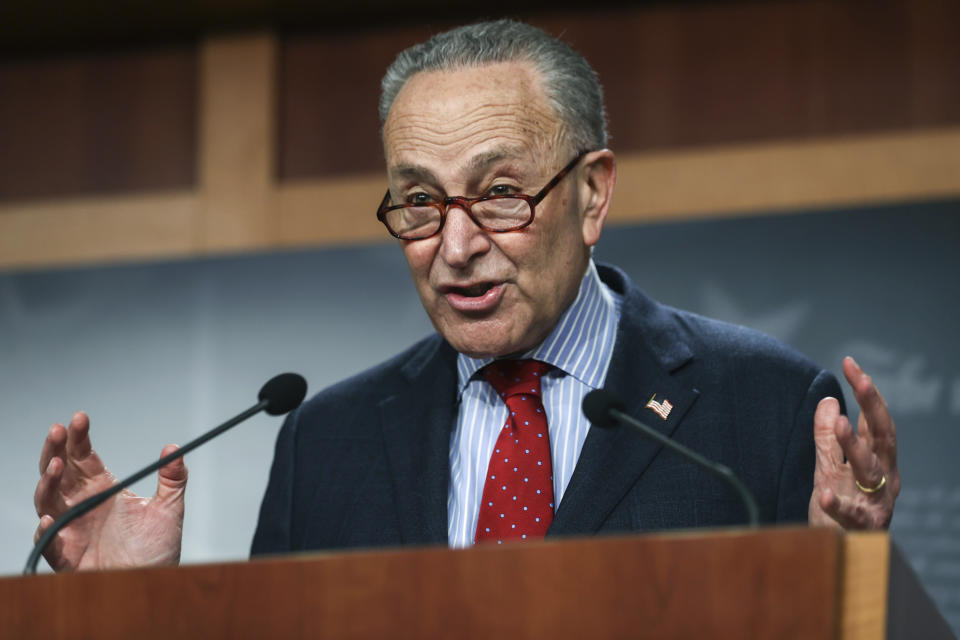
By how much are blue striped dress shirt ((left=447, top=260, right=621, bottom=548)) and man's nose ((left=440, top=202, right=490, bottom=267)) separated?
22 cm

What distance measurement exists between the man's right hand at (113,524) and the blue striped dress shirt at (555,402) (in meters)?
0.45

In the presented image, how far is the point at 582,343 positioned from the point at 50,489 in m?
0.90

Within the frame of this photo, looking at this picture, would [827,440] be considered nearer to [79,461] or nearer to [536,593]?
[536,593]

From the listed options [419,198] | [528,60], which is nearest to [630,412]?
[419,198]

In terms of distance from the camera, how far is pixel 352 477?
88.7 inches

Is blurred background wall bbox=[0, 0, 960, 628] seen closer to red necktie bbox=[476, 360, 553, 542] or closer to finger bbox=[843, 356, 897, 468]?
red necktie bbox=[476, 360, 553, 542]

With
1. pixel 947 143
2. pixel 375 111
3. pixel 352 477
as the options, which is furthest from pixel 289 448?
pixel 947 143

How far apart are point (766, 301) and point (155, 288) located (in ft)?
5.66

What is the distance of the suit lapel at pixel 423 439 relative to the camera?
2.07 meters

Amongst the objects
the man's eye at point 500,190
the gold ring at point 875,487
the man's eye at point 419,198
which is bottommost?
the gold ring at point 875,487

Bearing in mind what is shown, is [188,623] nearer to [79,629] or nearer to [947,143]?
[79,629]

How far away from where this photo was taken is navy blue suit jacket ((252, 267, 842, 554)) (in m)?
1.99

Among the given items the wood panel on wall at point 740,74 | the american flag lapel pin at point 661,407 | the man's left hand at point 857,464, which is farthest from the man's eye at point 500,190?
the wood panel on wall at point 740,74

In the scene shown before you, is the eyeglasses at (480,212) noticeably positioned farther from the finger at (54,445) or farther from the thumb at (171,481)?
the finger at (54,445)
